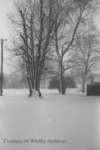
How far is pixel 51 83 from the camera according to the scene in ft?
103

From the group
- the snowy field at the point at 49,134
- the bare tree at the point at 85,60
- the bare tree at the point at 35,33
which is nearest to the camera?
the snowy field at the point at 49,134

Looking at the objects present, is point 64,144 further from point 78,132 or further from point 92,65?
point 92,65

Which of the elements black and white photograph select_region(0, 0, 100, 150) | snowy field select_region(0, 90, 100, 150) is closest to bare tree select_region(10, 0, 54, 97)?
black and white photograph select_region(0, 0, 100, 150)

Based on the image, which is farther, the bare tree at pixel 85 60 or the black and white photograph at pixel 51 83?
the bare tree at pixel 85 60

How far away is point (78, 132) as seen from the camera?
4.79m

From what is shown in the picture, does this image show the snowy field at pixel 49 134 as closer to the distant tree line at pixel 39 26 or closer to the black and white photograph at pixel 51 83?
the black and white photograph at pixel 51 83

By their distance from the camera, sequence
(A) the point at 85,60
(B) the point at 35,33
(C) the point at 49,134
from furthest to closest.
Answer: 1. (A) the point at 85,60
2. (B) the point at 35,33
3. (C) the point at 49,134

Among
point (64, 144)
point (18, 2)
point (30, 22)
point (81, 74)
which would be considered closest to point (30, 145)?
point (64, 144)

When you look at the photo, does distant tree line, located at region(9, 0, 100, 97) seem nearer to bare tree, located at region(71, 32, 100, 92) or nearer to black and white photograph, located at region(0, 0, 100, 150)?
black and white photograph, located at region(0, 0, 100, 150)

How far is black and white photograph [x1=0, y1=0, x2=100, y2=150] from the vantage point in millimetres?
4457

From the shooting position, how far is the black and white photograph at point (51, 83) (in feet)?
14.6

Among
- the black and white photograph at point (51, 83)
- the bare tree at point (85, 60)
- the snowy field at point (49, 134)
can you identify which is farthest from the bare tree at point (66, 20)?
the snowy field at point (49, 134)

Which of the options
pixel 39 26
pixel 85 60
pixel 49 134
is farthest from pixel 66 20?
pixel 49 134

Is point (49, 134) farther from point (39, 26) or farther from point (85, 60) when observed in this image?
point (85, 60)
